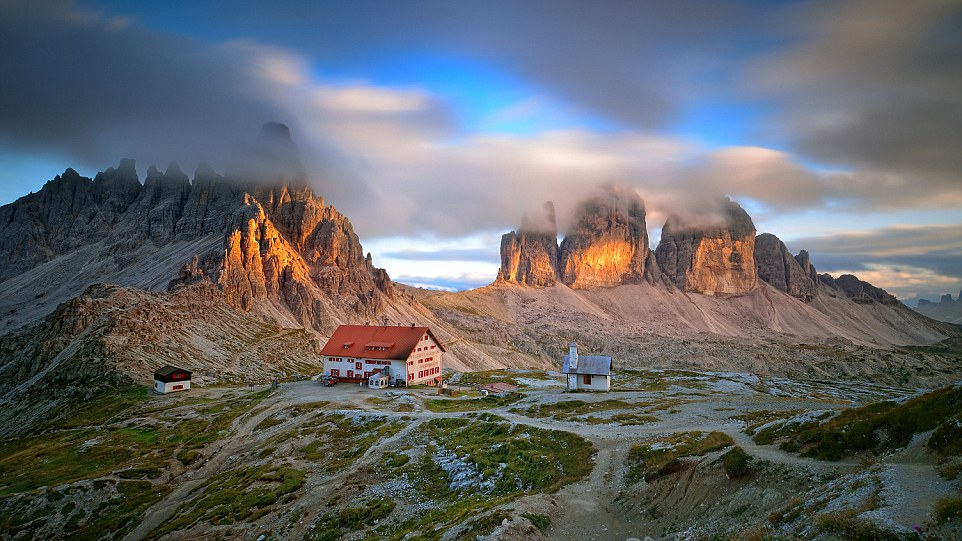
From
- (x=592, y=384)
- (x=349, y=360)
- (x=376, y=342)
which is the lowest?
(x=592, y=384)

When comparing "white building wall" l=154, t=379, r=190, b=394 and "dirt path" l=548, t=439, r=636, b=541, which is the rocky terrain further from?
"white building wall" l=154, t=379, r=190, b=394

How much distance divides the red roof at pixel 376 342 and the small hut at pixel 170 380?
25486mm

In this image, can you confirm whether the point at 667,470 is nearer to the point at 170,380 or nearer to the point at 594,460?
the point at 594,460

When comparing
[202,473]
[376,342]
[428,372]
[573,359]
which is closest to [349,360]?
[376,342]

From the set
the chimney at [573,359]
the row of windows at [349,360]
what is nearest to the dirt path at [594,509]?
the chimney at [573,359]

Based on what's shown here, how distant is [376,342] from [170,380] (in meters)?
37.1

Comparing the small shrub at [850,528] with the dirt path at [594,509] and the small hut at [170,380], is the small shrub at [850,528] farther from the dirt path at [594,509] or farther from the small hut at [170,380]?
the small hut at [170,380]

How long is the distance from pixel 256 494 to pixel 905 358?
700 feet

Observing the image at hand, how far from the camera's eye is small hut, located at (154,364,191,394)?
286ft

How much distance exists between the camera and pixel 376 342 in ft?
304

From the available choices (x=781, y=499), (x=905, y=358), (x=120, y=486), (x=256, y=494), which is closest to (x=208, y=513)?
(x=256, y=494)

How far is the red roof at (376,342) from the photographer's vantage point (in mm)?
89438

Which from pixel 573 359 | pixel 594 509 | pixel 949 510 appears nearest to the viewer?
pixel 949 510

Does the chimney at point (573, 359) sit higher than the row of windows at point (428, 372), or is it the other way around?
the chimney at point (573, 359)
